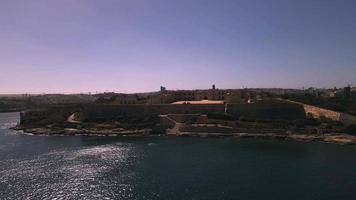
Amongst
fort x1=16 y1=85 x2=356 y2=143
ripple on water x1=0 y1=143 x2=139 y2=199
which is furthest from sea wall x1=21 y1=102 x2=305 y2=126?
ripple on water x1=0 y1=143 x2=139 y2=199

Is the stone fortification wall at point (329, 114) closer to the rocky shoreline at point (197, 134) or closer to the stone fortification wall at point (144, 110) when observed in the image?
the rocky shoreline at point (197, 134)

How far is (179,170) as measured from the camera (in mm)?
32594

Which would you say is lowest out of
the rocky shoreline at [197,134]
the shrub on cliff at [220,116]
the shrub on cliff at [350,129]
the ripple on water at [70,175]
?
the ripple on water at [70,175]

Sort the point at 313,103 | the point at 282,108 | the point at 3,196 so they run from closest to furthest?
1. the point at 3,196
2. the point at 282,108
3. the point at 313,103

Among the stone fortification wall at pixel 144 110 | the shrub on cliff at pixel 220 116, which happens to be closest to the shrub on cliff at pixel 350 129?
the shrub on cliff at pixel 220 116

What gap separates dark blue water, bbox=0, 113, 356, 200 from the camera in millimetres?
26172

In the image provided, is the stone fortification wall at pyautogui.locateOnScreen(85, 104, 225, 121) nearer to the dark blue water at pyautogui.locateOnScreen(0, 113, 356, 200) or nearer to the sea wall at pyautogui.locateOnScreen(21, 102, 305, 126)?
the sea wall at pyautogui.locateOnScreen(21, 102, 305, 126)

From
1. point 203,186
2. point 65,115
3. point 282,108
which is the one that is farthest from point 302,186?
point 65,115

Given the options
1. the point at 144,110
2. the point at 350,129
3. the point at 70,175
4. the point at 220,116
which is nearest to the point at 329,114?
the point at 350,129

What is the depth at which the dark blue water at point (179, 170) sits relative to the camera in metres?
26.2

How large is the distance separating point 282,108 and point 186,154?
22.9m

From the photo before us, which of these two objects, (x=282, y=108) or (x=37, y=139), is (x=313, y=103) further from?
(x=37, y=139)

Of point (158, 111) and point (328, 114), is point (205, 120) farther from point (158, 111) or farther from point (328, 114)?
point (328, 114)

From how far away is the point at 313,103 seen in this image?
201ft
